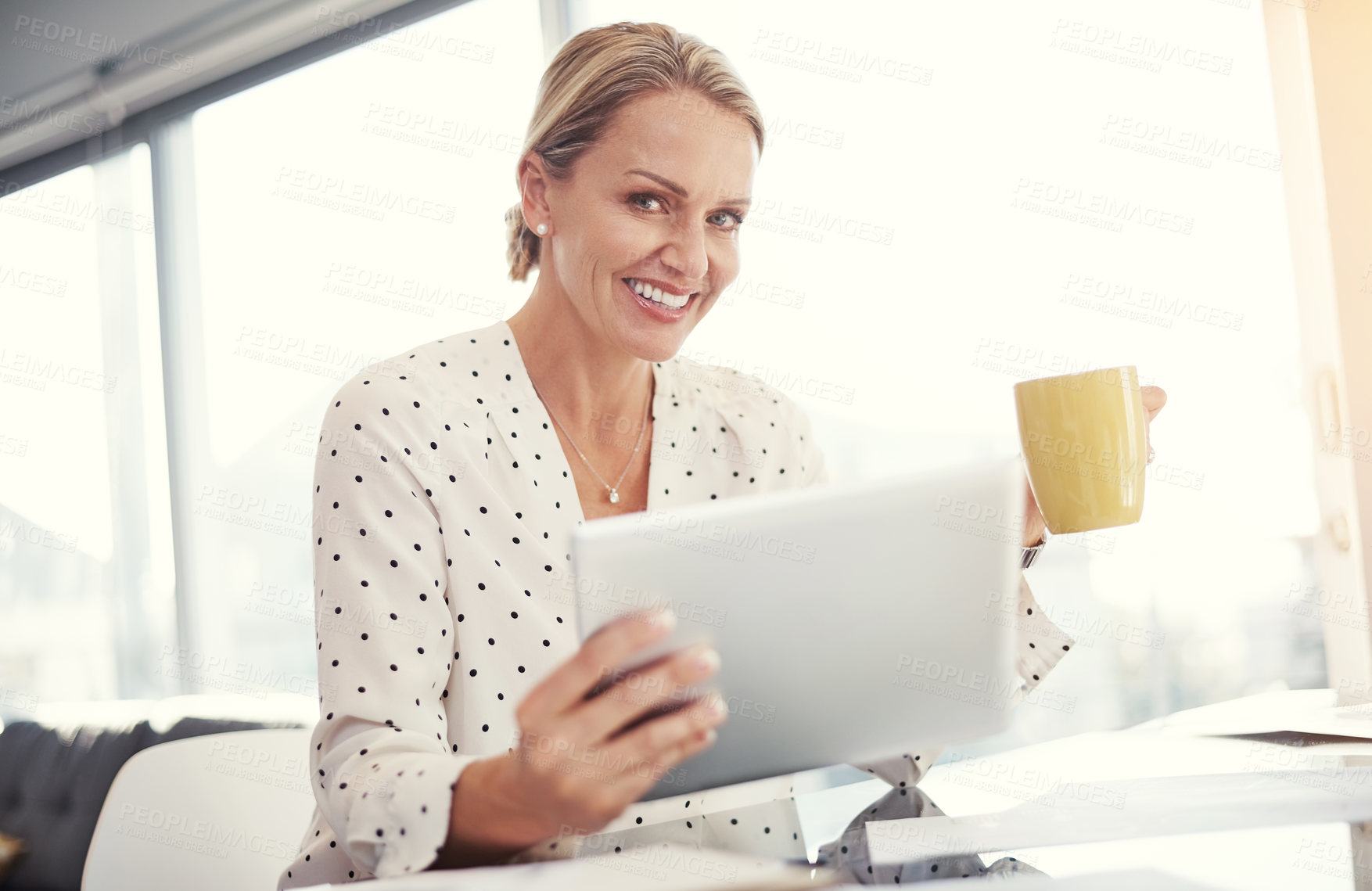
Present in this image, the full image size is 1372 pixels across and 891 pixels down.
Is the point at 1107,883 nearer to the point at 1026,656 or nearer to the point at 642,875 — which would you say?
the point at 642,875

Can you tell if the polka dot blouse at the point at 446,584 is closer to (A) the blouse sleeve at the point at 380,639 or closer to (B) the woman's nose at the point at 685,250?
(A) the blouse sleeve at the point at 380,639

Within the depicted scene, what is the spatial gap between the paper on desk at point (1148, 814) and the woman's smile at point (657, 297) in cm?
81

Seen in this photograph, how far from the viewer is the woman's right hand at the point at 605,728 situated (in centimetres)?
57

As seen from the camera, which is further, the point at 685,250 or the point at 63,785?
the point at 63,785

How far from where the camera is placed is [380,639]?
3.07 feet

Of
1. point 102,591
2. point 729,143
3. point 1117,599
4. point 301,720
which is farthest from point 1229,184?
point 102,591

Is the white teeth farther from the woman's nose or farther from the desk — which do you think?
the desk

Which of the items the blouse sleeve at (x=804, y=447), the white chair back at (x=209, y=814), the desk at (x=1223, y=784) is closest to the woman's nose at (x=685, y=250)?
the blouse sleeve at (x=804, y=447)

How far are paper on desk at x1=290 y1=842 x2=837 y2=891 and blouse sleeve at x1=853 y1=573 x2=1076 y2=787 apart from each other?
442mm

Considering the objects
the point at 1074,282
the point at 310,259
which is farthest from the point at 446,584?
the point at 310,259

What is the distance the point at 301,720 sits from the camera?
2.09 metres

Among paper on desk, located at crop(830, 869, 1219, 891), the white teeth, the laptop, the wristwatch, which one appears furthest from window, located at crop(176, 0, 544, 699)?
paper on desk, located at crop(830, 869, 1219, 891)

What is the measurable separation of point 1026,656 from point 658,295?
67 centimetres

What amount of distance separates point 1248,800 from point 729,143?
100 centimetres
